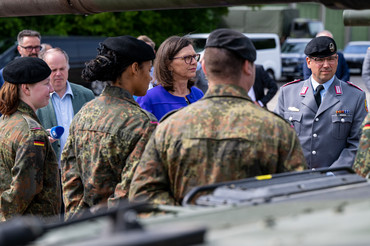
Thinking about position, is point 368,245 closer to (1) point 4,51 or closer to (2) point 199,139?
(2) point 199,139

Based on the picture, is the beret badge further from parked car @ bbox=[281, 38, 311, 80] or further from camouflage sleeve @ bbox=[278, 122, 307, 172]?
parked car @ bbox=[281, 38, 311, 80]

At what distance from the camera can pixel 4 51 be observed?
56.4 feet

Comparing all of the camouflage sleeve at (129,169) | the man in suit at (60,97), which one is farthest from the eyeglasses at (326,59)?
the man in suit at (60,97)

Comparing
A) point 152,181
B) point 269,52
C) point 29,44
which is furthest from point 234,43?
point 269,52

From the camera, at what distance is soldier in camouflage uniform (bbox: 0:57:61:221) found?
373cm

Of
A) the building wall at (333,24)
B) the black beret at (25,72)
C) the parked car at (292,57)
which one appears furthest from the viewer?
the building wall at (333,24)

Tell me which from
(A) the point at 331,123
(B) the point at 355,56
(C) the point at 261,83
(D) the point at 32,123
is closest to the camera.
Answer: (D) the point at 32,123

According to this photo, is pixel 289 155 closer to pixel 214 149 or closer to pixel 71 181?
pixel 214 149

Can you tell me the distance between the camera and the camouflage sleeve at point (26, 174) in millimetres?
3709

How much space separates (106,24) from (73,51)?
16.9 feet

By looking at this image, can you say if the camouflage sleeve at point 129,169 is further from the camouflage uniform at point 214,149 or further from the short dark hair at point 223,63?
the short dark hair at point 223,63

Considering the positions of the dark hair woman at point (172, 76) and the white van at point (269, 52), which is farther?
the white van at point (269, 52)

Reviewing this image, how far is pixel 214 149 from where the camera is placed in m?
2.71

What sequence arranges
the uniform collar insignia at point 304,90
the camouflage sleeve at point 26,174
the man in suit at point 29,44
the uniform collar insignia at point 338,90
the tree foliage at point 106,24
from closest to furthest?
the camouflage sleeve at point 26,174 < the uniform collar insignia at point 338,90 < the uniform collar insignia at point 304,90 < the man in suit at point 29,44 < the tree foliage at point 106,24
